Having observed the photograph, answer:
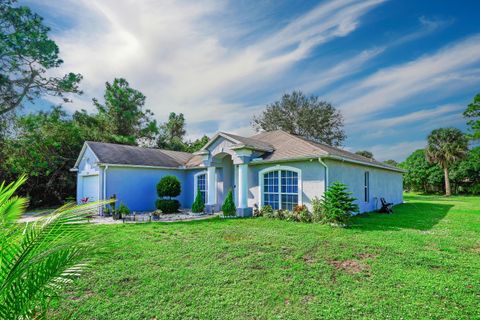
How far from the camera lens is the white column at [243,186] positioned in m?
14.0

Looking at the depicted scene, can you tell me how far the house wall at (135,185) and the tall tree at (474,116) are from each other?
23485 mm

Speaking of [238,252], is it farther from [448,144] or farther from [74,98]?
[448,144]

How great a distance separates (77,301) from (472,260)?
911cm

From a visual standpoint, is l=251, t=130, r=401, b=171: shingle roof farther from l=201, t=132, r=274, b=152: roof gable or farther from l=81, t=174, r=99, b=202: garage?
l=81, t=174, r=99, b=202: garage

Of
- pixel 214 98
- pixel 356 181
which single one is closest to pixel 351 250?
pixel 356 181

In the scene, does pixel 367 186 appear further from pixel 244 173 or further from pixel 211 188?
pixel 211 188

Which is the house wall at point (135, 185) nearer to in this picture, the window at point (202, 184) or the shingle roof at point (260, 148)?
the shingle roof at point (260, 148)

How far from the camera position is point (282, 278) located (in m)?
5.50

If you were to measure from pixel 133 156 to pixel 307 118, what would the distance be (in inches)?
913

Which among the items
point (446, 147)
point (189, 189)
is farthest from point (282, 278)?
point (446, 147)

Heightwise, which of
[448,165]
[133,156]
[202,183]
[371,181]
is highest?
[133,156]

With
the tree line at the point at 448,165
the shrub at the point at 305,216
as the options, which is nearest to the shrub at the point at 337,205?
the shrub at the point at 305,216

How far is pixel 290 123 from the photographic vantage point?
113 feet

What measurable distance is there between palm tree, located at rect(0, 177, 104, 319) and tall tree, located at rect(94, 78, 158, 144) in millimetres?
30385
